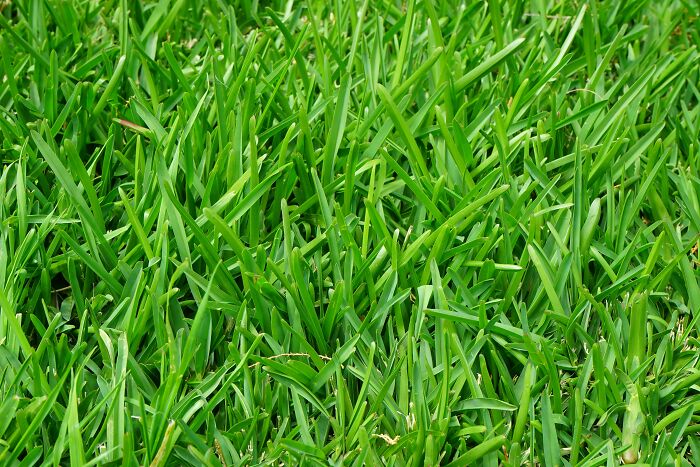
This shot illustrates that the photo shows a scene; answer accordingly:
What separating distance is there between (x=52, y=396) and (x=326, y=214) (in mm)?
622

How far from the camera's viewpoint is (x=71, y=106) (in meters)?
1.99


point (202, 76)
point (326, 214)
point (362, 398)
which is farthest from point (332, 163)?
point (362, 398)

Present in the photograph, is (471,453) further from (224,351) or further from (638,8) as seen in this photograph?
(638,8)

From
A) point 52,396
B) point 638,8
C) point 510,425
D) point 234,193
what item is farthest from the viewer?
point 638,8

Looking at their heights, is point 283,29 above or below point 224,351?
above

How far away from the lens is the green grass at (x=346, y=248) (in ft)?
4.86

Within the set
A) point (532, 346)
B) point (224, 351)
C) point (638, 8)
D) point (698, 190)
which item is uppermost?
point (638, 8)

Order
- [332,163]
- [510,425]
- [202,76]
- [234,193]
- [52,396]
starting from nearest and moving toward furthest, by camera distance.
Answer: [52,396] < [510,425] < [234,193] < [332,163] < [202,76]

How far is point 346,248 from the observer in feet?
5.71

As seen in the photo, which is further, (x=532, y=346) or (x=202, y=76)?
(x=202, y=76)

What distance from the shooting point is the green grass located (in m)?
1.48

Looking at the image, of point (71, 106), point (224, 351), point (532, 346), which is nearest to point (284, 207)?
point (224, 351)

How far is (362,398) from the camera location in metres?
1.49

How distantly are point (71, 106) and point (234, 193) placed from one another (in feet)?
1.61
